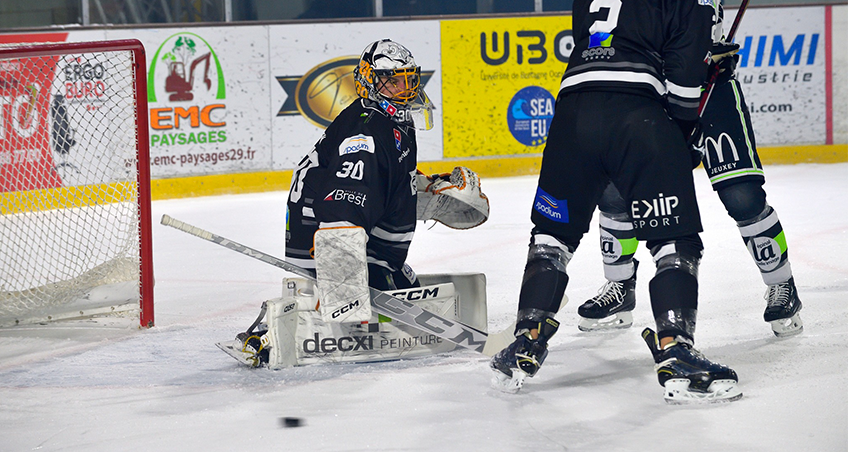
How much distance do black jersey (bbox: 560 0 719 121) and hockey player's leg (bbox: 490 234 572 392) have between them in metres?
0.43

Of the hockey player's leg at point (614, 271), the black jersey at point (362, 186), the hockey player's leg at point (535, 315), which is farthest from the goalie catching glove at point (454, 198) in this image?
the hockey player's leg at point (535, 315)

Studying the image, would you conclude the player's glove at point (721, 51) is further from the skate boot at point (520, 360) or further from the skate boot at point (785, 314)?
the skate boot at point (520, 360)

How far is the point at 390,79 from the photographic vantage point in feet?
8.79

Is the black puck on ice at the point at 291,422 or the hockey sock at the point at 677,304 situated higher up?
the hockey sock at the point at 677,304

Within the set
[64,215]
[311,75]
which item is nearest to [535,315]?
[64,215]

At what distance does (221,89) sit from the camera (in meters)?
7.30

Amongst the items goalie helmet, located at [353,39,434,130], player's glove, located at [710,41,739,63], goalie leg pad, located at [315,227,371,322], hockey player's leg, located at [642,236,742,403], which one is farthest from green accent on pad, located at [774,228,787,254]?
goalie leg pad, located at [315,227,371,322]

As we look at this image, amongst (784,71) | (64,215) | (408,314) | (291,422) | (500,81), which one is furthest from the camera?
(784,71)

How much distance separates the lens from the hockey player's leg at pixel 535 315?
7.48 feet

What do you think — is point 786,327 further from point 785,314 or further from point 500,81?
point 500,81

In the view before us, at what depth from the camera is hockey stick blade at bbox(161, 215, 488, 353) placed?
254cm

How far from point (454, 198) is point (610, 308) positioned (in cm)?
63

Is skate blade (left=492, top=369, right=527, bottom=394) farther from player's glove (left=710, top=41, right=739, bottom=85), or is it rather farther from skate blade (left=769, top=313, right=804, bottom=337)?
player's glove (left=710, top=41, right=739, bottom=85)

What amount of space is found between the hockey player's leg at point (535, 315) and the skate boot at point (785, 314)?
79 cm
